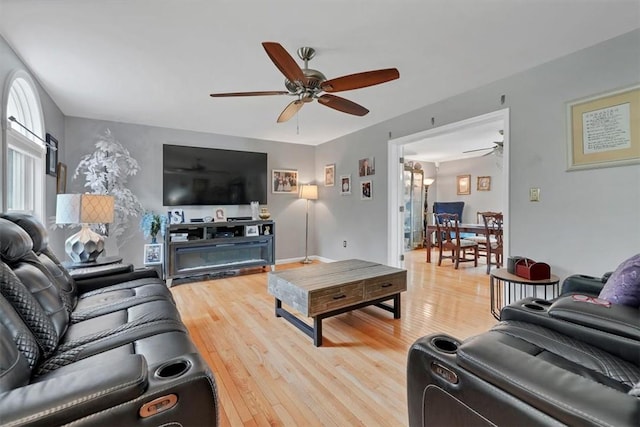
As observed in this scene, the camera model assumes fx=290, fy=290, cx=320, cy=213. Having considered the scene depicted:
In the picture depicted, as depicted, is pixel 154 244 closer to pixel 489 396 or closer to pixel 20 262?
pixel 20 262

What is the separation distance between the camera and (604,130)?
223 cm

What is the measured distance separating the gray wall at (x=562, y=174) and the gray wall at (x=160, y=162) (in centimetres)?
305

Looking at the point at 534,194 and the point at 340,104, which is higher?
the point at 340,104

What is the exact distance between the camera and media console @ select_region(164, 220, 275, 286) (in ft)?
12.9

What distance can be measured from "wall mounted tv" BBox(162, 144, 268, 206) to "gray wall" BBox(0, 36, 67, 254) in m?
1.17

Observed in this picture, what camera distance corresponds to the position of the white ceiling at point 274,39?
1.81 m

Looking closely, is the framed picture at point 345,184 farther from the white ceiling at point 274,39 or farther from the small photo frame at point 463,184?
the small photo frame at point 463,184

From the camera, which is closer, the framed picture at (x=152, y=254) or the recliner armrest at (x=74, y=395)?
the recliner armrest at (x=74, y=395)

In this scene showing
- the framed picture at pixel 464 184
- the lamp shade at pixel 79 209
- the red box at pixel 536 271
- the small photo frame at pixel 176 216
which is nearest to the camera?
the red box at pixel 536 271

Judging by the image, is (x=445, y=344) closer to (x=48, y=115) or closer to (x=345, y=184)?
(x=345, y=184)

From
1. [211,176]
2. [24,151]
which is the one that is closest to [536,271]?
[211,176]

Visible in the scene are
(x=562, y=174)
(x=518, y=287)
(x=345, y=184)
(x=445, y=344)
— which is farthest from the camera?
(x=345, y=184)

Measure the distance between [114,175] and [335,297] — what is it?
3439 millimetres

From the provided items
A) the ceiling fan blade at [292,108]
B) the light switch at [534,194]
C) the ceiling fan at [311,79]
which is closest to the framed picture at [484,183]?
the light switch at [534,194]
